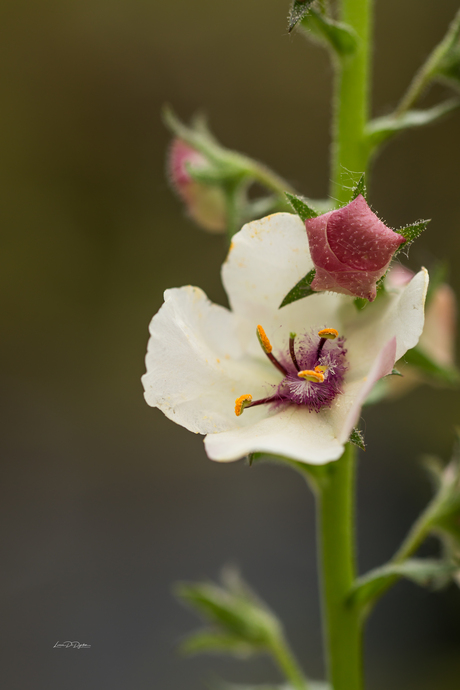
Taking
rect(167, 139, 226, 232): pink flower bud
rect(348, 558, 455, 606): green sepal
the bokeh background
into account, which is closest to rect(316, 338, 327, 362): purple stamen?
rect(348, 558, 455, 606): green sepal

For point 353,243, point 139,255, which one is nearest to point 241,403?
point 353,243

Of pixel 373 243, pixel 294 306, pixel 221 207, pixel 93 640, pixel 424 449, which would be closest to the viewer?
pixel 373 243

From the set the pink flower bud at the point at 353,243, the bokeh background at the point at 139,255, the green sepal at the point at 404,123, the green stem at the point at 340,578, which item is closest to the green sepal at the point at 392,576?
the green stem at the point at 340,578

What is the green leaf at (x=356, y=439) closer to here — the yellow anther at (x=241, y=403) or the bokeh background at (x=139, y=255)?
the yellow anther at (x=241, y=403)

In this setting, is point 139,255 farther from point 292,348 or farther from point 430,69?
point 292,348

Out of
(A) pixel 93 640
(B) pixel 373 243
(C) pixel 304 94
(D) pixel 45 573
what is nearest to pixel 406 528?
(A) pixel 93 640

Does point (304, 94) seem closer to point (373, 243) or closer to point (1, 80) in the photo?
point (1, 80)

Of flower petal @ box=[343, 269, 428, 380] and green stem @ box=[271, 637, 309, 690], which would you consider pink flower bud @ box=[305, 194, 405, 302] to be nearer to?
flower petal @ box=[343, 269, 428, 380]
